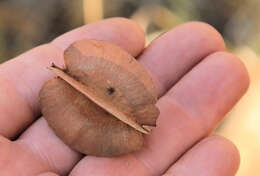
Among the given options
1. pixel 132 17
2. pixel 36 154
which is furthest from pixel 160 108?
pixel 132 17

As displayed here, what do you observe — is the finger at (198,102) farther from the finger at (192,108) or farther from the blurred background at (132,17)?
the blurred background at (132,17)

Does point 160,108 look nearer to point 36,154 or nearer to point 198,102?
point 198,102

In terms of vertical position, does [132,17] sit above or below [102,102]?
below

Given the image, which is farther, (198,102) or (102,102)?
(198,102)

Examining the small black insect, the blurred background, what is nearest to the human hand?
the small black insect

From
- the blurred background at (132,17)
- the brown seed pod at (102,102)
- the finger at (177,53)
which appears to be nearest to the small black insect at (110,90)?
the brown seed pod at (102,102)

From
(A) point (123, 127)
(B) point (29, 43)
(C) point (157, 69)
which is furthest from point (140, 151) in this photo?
(B) point (29, 43)

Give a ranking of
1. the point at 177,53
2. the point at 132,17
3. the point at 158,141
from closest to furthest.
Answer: the point at 158,141, the point at 177,53, the point at 132,17

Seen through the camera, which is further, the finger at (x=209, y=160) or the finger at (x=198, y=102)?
the finger at (x=198, y=102)
